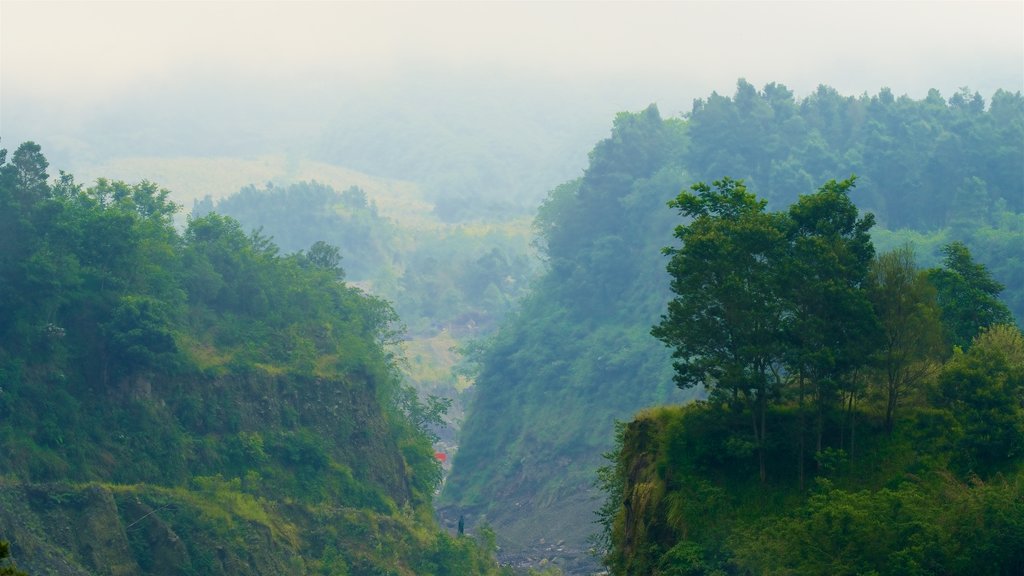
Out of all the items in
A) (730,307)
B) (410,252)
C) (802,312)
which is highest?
(410,252)

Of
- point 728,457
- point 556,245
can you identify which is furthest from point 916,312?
point 556,245

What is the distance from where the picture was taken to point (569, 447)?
10544 centimetres

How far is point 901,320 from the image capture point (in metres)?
46.4

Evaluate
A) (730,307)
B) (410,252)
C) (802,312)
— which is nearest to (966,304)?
(802,312)

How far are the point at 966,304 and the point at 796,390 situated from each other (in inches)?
372

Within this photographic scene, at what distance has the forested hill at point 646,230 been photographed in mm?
104188

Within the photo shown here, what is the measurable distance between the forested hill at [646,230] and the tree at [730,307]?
161 feet

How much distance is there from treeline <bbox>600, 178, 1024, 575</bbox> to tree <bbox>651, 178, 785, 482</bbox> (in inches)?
2.0

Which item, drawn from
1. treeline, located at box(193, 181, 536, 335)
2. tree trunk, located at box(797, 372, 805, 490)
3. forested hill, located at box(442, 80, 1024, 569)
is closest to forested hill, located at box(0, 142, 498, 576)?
forested hill, located at box(442, 80, 1024, 569)

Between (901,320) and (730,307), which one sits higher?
(901,320)

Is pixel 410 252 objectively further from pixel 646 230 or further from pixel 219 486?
pixel 219 486

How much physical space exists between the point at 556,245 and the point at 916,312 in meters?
79.3

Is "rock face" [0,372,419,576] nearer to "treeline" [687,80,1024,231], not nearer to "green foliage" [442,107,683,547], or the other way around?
"green foliage" [442,107,683,547]

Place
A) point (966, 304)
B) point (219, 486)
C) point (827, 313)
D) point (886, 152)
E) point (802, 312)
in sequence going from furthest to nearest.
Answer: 1. point (886, 152)
2. point (219, 486)
3. point (966, 304)
4. point (802, 312)
5. point (827, 313)
